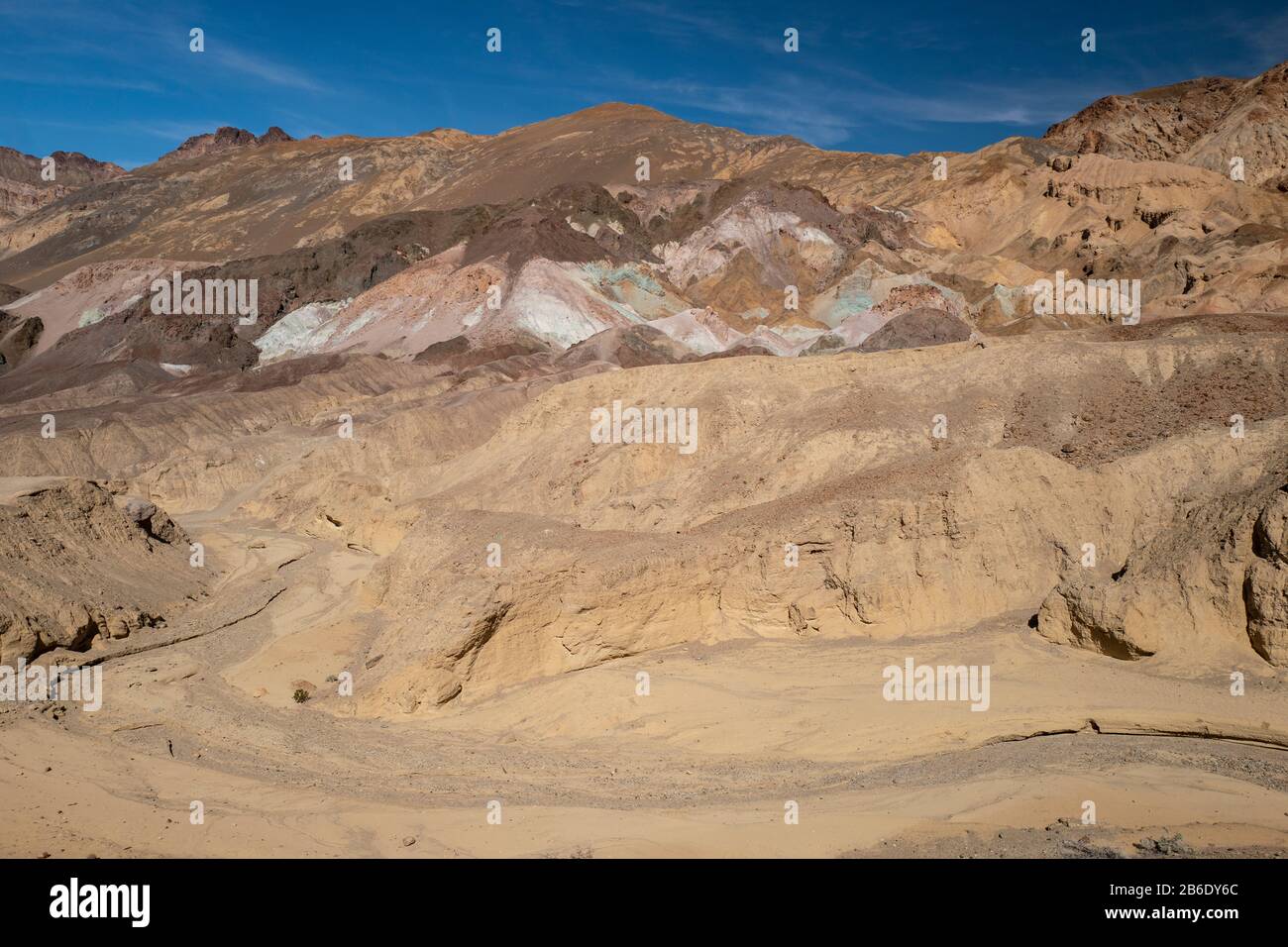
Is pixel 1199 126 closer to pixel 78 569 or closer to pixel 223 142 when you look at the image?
pixel 78 569

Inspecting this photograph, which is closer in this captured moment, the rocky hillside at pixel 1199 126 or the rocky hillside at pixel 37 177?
the rocky hillside at pixel 1199 126

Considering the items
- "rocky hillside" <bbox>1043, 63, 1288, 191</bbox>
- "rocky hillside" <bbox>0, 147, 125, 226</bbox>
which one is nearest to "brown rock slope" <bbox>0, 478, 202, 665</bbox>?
"rocky hillside" <bbox>1043, 63, 1288, 191</bbox>

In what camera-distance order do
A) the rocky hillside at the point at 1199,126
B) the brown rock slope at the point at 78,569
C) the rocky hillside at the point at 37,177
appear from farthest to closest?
the rocky hillside at the point at 37,177, the rocky hillside at the point at 1199,126, the brown rock slope at the point at 78,569

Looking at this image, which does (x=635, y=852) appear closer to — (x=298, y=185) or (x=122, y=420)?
(x=122, y=420)

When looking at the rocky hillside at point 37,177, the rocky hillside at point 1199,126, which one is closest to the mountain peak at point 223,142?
the rocky hillside at point 37,177

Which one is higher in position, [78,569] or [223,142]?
[223,142]

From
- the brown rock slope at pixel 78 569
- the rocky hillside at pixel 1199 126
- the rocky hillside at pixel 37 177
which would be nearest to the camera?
the brown rock slope at pixel 78 569

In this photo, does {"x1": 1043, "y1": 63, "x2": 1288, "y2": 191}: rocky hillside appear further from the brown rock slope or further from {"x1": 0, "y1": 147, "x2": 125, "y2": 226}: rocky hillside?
{"x1": 0, "y1": 147, "x2": 125, "y2": 226}: rocky hillside

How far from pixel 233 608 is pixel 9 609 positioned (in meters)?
4.87

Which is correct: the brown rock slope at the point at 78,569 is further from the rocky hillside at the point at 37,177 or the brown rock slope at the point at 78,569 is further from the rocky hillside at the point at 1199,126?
the rocky hillside at the point at 37,177

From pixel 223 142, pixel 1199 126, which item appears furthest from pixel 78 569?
pixel 223 142

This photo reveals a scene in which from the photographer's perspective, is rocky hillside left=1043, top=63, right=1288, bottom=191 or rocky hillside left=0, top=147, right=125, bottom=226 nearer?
rocky hillside left=1043, top=63, right=1288, bottom=191

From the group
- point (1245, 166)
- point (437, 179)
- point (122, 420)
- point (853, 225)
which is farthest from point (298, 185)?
point (1245, 166)
